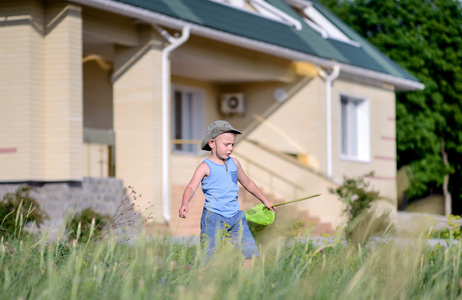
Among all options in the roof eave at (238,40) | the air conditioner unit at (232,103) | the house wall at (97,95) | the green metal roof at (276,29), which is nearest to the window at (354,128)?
the roof eave at (238,40)

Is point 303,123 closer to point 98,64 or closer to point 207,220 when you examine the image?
point 98,64

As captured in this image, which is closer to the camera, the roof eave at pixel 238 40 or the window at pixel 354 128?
the roof eave at pixel 238 40

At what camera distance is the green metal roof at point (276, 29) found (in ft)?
49.6

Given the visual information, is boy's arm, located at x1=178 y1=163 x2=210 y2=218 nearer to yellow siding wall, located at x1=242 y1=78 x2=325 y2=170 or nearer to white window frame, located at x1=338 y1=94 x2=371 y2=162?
yellow siding wall, located at x1=242 y1=78 x2=325 y2=170

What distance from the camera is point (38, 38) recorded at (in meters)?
12.9

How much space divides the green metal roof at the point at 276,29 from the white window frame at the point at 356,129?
1.06 meters

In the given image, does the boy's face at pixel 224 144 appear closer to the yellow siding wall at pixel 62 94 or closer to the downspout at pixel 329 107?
the yellow siding wall at pixel 62 94

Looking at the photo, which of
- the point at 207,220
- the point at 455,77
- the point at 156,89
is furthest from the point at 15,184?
the point at 455,77

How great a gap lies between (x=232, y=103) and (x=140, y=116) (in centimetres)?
594

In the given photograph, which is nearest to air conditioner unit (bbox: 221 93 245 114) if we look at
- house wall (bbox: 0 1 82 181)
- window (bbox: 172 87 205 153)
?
window (bbox: 172 87 205 153)

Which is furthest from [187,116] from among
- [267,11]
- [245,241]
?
[245,241]

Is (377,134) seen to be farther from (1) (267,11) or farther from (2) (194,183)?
(2) (194,183)

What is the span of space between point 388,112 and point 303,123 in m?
3.70

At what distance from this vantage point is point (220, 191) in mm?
6578
